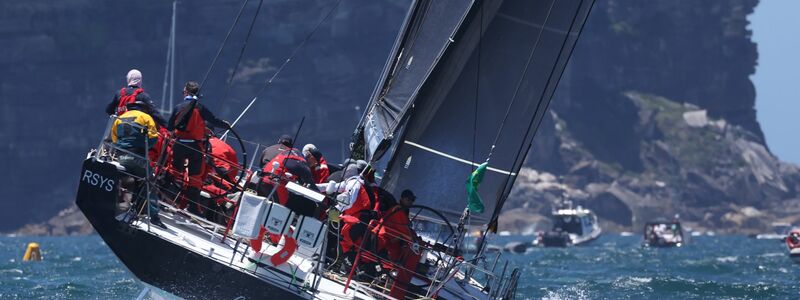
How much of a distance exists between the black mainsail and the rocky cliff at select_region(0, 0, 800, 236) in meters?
106

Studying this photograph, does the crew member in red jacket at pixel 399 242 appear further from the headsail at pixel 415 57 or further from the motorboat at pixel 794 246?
the motorboat at pixel 794 246

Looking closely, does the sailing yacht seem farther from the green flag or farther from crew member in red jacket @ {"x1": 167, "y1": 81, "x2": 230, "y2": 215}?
crew member in red jacket @ {"x1": 167, "y1": 81, "x2": 230, "y2": 215}

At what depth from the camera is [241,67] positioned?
129 metres

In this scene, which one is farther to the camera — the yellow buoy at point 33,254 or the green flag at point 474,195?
the yellow buoy at point 33,254

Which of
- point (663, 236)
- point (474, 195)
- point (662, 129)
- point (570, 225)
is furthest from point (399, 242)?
point (662, 129)

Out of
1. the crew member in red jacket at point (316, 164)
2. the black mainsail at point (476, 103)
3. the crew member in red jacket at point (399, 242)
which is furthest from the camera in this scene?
the black mainsail at point (476, 103)

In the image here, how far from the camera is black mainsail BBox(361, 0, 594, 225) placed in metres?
16.8

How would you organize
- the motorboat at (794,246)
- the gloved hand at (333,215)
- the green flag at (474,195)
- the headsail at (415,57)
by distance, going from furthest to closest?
the motorboat at (794,246) → the headsail at (415,57) → the green flag at (474,195) → the gloved hand at (333,215)

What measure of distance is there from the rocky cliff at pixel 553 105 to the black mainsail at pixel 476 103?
10645 cm

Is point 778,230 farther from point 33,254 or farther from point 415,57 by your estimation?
point 415,57

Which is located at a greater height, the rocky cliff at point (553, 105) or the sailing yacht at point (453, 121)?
the rocky cliff at point (553, 105)

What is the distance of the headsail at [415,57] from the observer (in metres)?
17.0

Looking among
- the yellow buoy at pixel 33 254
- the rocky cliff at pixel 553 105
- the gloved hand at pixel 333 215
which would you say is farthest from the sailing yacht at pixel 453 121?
the rocky cliff at pixel 553 105

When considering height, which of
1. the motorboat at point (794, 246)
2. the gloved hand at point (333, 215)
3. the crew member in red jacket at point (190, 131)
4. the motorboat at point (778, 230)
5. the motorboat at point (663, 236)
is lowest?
the gloved hand at point (333, 215)
